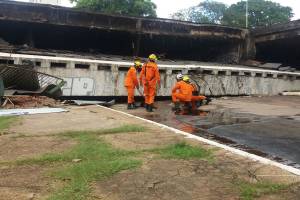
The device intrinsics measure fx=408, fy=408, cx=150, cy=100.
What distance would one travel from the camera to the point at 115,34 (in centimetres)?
1855

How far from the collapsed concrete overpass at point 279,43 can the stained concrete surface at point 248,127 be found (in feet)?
23.4

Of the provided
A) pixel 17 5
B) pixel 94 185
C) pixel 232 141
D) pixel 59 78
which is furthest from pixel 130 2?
pixel 94 185

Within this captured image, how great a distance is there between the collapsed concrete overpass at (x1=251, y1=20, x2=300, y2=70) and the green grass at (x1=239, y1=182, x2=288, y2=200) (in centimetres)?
1531

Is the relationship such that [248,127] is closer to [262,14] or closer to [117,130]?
[117,130]

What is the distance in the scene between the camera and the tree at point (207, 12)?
166 feet

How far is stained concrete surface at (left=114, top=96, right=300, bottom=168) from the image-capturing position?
6000 mm

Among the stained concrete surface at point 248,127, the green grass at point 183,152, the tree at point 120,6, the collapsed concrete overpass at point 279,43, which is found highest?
the tree at point 120,6

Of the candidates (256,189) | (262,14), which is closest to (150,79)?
(256,189)

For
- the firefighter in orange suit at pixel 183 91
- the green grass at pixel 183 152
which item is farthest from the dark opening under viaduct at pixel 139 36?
the green grass at pixel 183 152

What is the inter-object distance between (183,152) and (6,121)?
14.3 feet

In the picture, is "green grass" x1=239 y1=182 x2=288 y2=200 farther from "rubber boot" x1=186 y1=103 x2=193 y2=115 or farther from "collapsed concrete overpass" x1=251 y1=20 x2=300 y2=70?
"collapsed concrete overpass" x1=251 y1=20 x2=300 y2=70

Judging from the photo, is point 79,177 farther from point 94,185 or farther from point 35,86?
point 35,86

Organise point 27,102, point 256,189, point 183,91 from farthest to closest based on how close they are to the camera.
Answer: point 27,102 < point 183,91 < point 256,189

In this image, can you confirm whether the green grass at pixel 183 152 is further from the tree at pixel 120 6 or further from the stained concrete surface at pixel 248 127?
the tree at pixel 120 6
